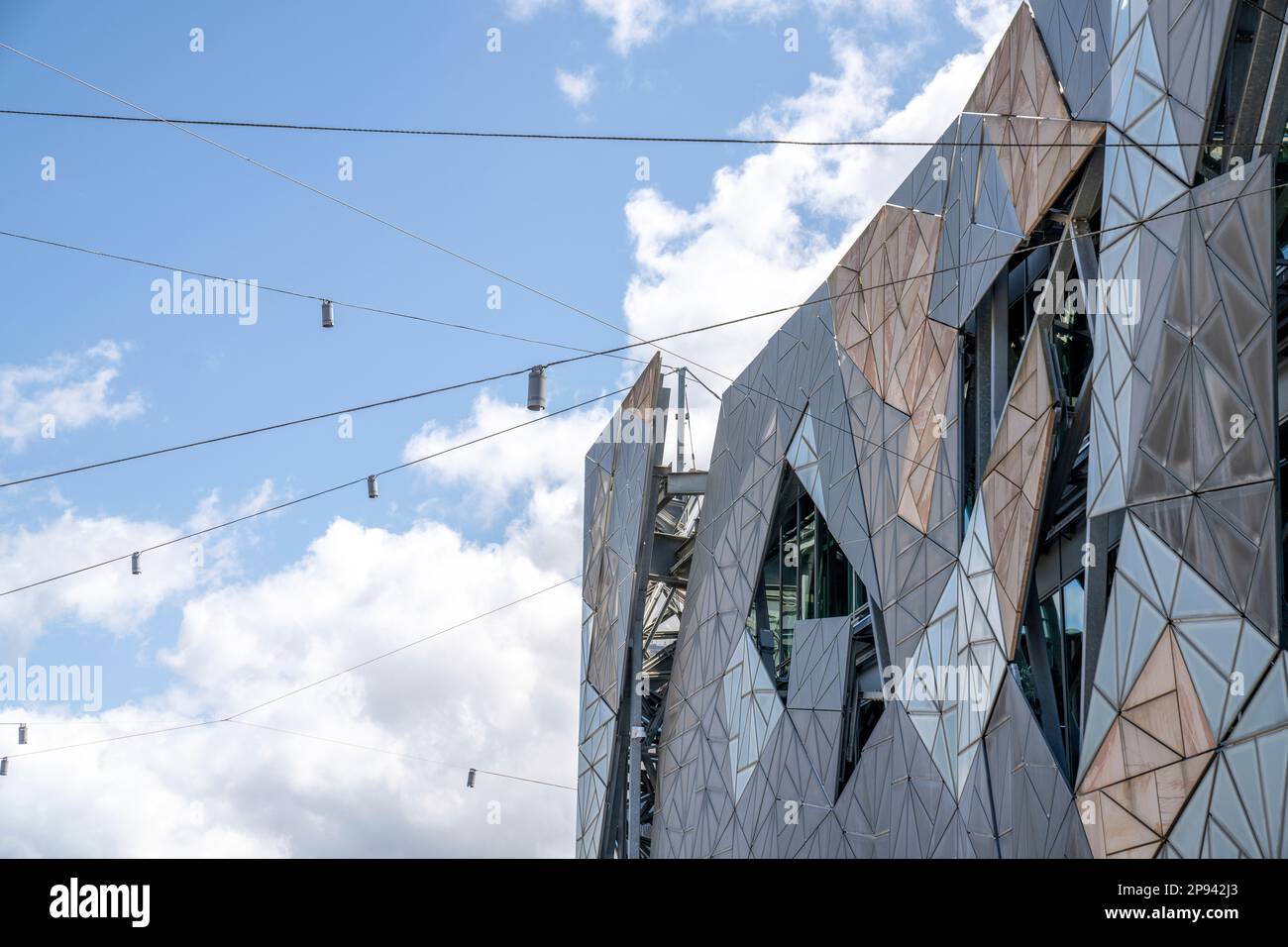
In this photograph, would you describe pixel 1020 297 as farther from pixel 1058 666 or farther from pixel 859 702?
pixel 859 702

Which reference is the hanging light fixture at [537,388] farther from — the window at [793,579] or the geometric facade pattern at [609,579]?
the geometric facade pattern at [609,579]

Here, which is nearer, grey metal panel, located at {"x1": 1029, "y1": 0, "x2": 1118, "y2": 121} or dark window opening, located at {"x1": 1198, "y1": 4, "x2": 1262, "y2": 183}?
dark window opening, located at {"x1": 1198, "y1": 4, "x2": 1262, "y2": 183}

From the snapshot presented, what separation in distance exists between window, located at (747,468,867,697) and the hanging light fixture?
9078mm

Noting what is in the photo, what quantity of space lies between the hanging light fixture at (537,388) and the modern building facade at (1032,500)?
5743mm

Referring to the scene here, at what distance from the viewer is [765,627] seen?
26328mm

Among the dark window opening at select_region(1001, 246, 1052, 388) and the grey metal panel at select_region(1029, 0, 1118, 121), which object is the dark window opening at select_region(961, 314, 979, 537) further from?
the grey metal panel at select_region(1029, 0, 1118, 121)

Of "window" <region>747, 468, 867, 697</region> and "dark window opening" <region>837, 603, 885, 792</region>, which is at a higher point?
"window" <region>747, 468, 867, 697</region>

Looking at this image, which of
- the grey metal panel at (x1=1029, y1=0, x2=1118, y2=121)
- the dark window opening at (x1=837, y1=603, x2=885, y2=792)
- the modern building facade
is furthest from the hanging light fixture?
the dark window opening at (x1=837, y1=603, x2=885, y2=792)

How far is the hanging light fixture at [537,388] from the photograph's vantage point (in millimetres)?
15094

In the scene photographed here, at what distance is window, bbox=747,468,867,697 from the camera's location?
2370 centimetres

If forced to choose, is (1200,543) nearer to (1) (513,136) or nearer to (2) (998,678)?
(2) (998,678)

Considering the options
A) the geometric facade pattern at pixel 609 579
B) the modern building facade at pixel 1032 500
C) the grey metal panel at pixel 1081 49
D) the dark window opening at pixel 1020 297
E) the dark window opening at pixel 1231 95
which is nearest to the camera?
the modern building facade at pixel 1032 500

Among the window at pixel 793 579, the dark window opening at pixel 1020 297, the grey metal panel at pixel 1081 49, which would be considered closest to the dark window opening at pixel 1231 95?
the grey metal panel at pixel 1081 49

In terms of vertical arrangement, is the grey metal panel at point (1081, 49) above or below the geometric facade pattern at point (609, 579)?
above
